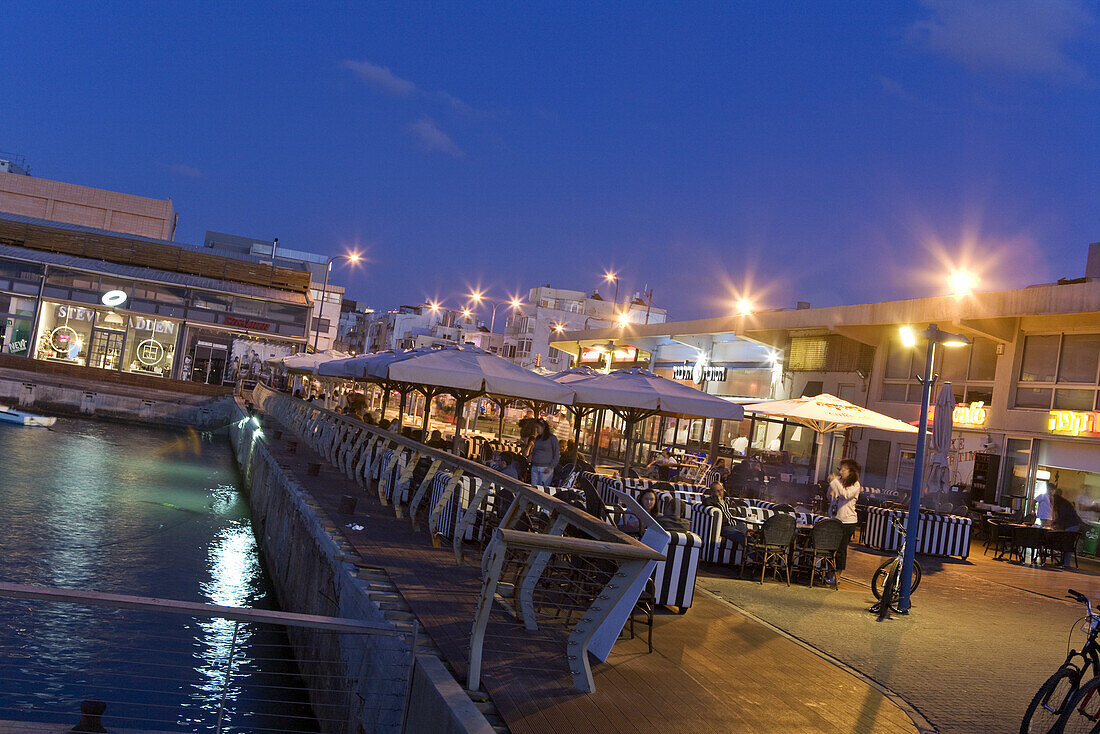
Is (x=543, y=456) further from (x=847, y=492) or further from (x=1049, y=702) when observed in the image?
(x=1049, y=702)

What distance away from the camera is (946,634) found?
388 inches

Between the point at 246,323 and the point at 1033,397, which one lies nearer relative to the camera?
the point at 1033,397

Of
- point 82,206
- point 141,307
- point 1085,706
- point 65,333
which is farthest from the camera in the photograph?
point 82,206

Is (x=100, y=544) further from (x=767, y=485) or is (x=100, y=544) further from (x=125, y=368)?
(x=125, y=368)

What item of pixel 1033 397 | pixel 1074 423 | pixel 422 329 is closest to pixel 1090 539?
pixel 1074 423

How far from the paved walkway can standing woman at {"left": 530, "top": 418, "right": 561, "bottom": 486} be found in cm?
283

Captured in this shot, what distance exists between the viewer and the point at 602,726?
198 inches

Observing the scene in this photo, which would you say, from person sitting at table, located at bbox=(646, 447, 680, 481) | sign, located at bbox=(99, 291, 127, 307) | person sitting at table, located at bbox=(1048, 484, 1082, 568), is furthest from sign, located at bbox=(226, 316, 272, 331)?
person sitting at table, located at bbox=(1048, 484, 1082, 568)

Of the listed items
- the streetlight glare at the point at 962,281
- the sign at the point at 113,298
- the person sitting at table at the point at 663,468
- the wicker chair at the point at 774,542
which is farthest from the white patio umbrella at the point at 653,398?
the sign at the point at 113,298

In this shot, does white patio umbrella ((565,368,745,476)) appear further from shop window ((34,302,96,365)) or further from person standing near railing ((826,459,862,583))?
shop window ((34,302,96,365))

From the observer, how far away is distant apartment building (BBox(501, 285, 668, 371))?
79.1 m

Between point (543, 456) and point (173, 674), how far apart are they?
5.79 meters

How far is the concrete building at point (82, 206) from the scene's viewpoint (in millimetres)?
64125

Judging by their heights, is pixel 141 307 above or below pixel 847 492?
above
